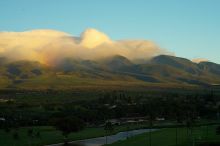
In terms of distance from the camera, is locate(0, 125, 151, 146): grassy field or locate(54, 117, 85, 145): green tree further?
locate(54, 117, 85, 145): green tree

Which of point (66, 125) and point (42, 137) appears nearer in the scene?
point (42, 137)

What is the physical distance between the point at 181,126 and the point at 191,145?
171ft

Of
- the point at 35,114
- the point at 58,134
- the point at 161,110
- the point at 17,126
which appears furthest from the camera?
the point at 161,110

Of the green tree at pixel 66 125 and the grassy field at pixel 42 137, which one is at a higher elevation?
the green tree at pixel 66 125

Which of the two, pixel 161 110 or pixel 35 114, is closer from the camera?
pixel 35 114

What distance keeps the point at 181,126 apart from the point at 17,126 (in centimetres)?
4877

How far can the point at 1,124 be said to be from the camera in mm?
129750

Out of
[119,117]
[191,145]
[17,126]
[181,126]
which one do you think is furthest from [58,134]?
[119,117]

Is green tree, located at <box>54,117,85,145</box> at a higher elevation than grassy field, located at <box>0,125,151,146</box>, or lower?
higher

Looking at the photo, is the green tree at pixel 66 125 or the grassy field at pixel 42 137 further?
the green tree at pixel 66 125

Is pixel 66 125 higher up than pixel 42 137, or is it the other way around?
pixel 66 125

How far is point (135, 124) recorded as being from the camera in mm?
149375

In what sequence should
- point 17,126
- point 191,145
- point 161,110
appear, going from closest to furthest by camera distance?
point 191,145, point 17,126, point 161,110

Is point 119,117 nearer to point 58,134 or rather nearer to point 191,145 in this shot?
point 58,134
